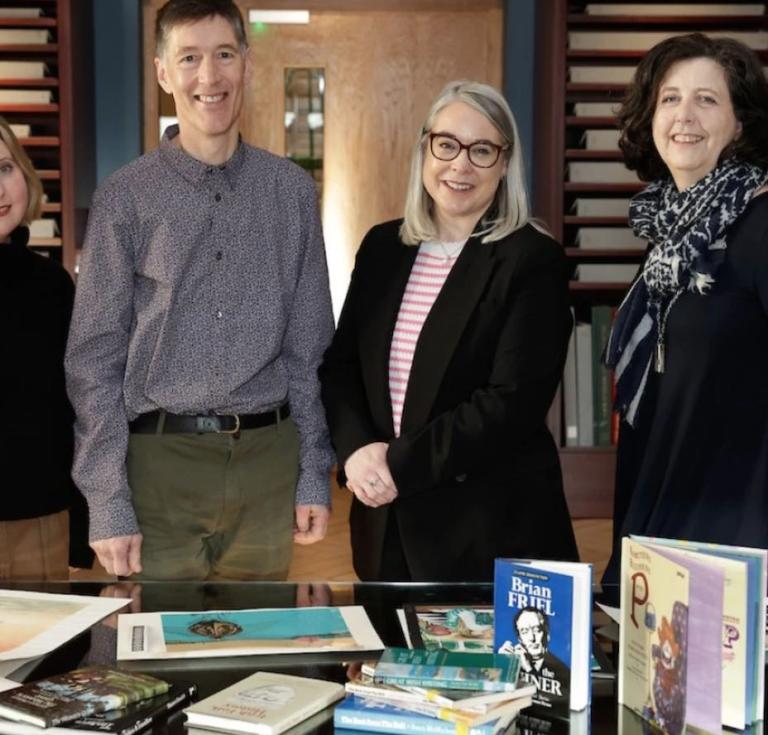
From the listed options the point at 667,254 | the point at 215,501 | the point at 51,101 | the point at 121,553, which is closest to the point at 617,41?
the point at 51,101

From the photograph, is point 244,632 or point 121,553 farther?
point 121,553

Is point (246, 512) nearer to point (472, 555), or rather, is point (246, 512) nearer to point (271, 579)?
point (271, 579)

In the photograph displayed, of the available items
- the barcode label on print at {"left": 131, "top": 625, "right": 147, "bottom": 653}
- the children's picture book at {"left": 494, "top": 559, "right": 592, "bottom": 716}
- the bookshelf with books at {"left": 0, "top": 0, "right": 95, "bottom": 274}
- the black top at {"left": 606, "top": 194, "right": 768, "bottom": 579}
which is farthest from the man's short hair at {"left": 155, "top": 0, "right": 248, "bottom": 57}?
the bookshelf with books at {"left": 0, "top": 0, "right": 95, "bottom": 274}

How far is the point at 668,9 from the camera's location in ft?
14.8

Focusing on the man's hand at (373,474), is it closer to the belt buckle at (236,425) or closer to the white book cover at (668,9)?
the belt buckle at (236,425)

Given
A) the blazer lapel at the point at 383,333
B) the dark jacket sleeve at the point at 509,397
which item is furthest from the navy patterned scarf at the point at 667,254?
the blazer lapel at the point at 383,333

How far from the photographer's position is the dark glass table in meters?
1.25

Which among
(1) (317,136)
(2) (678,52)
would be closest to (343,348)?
(2) (678,52)

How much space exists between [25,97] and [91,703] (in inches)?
142

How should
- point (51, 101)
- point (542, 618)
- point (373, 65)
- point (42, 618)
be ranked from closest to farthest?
point (542, 618)
point (42, 618)
point (51, 101)
point (373, 65)

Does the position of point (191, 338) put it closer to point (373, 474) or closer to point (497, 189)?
point (373, 474)

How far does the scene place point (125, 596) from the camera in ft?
5.49

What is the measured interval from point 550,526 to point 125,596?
83 cm

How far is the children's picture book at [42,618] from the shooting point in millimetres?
1432
